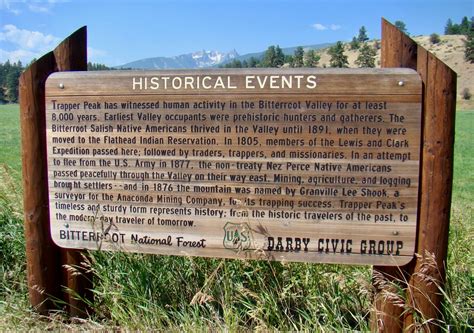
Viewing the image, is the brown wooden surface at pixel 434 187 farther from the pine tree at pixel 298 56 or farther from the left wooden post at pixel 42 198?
the pine tree at pixel 298 56

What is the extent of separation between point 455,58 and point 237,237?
12812 cm

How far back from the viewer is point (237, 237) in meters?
3.29

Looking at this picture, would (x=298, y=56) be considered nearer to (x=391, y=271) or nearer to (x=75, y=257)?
(x=75, y=257)

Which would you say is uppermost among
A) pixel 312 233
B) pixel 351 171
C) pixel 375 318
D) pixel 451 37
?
pixel 451 37

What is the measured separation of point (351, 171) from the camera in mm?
3154

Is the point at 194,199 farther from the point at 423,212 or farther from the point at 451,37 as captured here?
the point at 451,37

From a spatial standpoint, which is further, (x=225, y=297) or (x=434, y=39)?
(x=434, y=39)

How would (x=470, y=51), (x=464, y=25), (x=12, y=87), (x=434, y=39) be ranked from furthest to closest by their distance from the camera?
(x=464, y=25), (x=434, y=39), (x=12, y=87), (x=470, y=51)

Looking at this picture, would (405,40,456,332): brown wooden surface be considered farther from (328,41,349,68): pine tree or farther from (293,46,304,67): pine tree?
(328,41,349,68): pine tree

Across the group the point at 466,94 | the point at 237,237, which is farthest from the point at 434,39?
the point at 237,237

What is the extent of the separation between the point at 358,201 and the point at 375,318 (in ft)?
2.67

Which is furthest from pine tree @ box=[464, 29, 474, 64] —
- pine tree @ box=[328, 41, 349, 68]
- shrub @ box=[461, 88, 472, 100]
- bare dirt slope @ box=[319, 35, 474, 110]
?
pine tree @ box=[328, 41, 349, 68]

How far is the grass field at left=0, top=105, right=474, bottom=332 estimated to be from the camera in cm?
327

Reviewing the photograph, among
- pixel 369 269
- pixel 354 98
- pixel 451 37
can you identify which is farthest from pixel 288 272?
pixel 451 37
